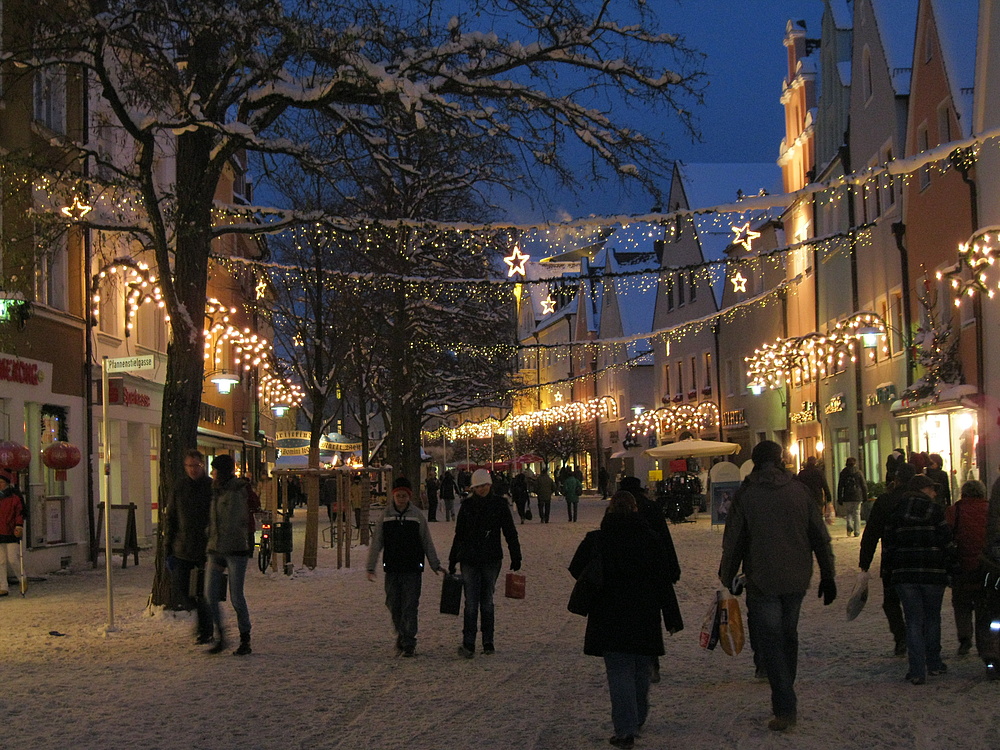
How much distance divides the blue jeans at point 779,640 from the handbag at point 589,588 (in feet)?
3.37

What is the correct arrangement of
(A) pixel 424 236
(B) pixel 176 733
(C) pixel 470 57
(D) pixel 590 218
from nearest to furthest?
(B) pixel 176 733 < (C) pixel 470 57 < (D) pixel 590 218 < (A) pixel 424 236

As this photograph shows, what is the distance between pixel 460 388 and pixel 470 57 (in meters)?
32.2

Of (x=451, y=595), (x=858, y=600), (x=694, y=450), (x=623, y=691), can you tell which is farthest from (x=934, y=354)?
(x=623, y=691)

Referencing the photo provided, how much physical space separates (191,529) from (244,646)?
144 centimetres

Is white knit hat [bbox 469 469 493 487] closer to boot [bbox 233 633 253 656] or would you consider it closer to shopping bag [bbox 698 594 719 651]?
boot [bbox 233 633 253 656]

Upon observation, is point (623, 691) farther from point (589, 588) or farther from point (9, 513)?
point (9, 513)

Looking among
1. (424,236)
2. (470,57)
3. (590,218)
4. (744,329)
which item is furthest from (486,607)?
(744,329)

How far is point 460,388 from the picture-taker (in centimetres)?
4647

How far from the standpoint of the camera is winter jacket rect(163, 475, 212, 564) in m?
13.1

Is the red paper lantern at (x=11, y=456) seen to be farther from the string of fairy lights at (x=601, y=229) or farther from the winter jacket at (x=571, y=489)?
the winter jacket at (x=571, y=489)

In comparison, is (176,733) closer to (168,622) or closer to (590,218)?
(168,622)

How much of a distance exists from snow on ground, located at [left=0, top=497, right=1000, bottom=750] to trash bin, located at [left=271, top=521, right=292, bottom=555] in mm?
4764

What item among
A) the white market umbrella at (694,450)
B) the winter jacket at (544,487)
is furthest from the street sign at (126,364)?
the winter jacket at (544,487)

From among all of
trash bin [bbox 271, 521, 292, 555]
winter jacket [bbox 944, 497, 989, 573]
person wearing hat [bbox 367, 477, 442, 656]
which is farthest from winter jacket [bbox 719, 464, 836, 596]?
trash bin [bbox 271, 521, 292, 555]
